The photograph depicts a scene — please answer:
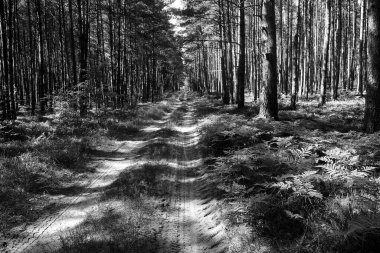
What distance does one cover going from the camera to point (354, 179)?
4363 millimetres

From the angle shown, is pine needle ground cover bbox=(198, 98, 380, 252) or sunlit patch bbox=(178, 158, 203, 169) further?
sunlit patch bbox=(178, 158, 203, 169)

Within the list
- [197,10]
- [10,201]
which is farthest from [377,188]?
[197,10]

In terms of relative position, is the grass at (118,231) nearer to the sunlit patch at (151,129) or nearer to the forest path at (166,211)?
the forest path at (166,211)

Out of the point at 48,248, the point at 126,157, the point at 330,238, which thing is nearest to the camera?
the point at 330,238

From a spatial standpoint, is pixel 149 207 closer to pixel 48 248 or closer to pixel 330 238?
pixel 48 248

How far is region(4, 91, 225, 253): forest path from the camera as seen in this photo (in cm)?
564

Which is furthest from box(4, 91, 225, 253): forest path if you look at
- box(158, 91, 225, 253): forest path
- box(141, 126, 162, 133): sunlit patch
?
box(141, 126, 162, 133): sunlit patch

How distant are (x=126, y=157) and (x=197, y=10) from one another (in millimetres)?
16813

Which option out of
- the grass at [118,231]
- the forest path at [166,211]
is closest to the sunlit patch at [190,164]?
the forest path at [166,211]

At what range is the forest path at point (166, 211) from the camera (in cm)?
564

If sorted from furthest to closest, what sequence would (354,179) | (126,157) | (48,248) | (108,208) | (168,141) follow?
(168,141), (126,157), (108,208), (48,248), (354,179)

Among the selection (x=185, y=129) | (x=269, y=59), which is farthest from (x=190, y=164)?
(x=185, y=129)

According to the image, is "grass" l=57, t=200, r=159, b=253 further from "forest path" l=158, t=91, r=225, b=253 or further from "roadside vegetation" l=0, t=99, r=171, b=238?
"roadside vegetation" l=0, t=99, r=171, b=238

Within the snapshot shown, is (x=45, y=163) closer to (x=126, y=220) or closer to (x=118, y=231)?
(x=126, y=220)
